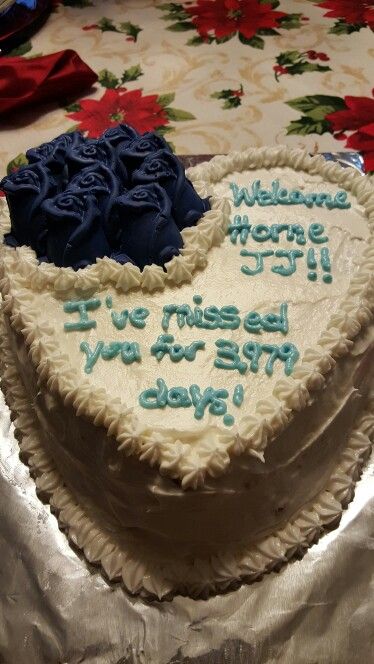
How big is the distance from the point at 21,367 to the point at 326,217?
1067mm

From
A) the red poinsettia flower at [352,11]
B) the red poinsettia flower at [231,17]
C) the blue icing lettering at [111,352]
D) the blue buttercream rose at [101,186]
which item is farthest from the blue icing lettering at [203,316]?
the red poinsettia flower at [352,11]

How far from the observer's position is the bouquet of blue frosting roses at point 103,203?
2057 millimetres

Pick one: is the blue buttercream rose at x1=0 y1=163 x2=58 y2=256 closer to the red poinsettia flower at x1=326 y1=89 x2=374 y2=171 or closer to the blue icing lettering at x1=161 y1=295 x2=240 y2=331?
the blue icing lettering at x1=161 y1=295 x2=240 y2=331

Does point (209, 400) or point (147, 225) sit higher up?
A: point (147, 225)

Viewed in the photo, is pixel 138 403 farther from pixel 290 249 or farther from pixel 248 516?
pixel 290 249

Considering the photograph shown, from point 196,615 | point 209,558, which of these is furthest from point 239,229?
point 196,615

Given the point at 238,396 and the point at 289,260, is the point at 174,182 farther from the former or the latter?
the point at 238,396

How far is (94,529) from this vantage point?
6.65 feet

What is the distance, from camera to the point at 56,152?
2.28m

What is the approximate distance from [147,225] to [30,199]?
39 cm

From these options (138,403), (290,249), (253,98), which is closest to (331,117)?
(253,98)

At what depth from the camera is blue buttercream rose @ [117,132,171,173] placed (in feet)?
7.25

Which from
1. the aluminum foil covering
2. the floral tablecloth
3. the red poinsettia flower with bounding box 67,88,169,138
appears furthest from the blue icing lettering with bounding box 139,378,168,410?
the red poinsettia flower with bounding box 67,88,169,138

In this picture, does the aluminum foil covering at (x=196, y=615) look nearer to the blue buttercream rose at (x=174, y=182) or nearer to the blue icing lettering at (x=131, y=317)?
the blue icing lettering at (x=131, y=317)
